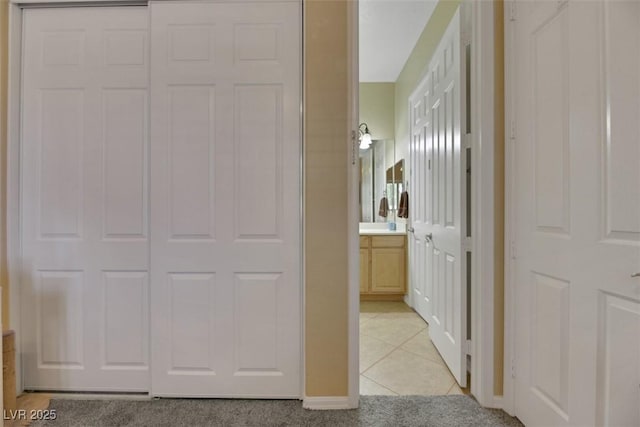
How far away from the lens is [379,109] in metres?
4.16

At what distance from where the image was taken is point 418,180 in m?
2.88

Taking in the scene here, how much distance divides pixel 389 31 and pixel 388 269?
8.41 ft

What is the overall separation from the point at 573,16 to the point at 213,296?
217 cm

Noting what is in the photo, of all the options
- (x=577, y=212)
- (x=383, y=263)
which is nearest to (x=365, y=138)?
(x=383, y=263)

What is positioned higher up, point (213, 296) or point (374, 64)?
point (374, 64)

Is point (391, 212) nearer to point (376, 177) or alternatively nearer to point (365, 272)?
point (376, 177)

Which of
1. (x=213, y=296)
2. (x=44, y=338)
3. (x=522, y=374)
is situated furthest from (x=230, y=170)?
(x=522, y=374)

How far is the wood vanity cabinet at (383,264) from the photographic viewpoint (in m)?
3.69

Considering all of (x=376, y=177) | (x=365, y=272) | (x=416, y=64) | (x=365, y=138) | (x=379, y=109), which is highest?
(x=416, y=64)

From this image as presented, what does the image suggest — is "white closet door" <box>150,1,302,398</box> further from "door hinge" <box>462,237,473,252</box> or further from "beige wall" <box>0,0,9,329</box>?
"door hinge" <box>462,237,473,252</box>

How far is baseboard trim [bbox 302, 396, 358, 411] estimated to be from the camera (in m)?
1.70

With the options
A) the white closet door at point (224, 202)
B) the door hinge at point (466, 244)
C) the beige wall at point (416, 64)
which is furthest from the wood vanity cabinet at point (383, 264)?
the white closet door at point (224, 202)

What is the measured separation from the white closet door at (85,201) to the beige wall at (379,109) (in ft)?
9.41

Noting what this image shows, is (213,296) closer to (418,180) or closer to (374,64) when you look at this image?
(418,180)
